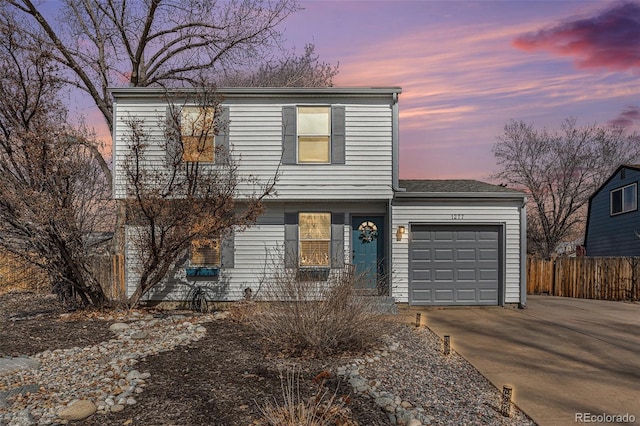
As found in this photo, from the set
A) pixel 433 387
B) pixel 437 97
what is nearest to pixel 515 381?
pixel 433 387

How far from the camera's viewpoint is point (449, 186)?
41.8 feet

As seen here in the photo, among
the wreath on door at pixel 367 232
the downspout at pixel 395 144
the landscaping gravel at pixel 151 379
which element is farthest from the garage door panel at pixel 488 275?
the landscaping gravel at pixel 151 379

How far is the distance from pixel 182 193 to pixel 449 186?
23.4 feet

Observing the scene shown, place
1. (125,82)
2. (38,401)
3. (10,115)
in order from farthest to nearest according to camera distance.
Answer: (125,82) → (10,115) → (38,401)

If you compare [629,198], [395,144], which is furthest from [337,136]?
[629,198]

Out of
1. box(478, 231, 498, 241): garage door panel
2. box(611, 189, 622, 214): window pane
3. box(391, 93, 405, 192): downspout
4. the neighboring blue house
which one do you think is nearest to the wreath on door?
box(391, 93, 405, 192): downspout

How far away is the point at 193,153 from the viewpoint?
10.4 meters

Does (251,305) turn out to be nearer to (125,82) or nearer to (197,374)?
(197,374)

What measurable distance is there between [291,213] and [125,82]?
11.0 meters

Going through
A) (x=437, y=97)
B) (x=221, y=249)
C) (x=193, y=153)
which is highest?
(x=437, y=97)

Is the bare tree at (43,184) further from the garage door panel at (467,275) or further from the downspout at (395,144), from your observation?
the garage door panel at (467,275)

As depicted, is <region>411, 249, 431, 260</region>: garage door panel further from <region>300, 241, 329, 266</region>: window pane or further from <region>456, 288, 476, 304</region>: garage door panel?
<region>300, 241, 329, 266</region>: window pane

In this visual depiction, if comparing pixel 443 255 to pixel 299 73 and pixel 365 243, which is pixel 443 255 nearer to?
pixel 365 243

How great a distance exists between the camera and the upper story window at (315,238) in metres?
11.7
